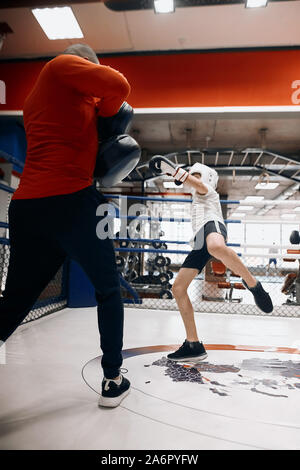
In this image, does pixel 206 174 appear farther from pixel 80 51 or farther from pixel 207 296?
pixel 207 296

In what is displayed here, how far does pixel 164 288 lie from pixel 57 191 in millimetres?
4160

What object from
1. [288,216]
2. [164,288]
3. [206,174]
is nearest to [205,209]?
[206,174]

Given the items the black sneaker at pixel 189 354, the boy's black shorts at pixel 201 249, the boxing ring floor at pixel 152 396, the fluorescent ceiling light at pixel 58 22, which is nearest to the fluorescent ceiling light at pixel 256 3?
the fluorescent ceiling light at pixel 58 22

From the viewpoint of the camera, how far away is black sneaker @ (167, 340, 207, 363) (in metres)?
1.78

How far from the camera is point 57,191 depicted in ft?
3.65

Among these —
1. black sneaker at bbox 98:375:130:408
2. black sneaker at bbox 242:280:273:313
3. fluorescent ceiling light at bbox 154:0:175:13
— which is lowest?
black sneaker at bbox 98:375:130:408

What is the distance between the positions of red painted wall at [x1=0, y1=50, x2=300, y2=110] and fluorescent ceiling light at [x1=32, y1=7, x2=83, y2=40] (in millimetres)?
575

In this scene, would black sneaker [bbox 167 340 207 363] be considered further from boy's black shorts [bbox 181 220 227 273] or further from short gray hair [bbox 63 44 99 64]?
short gray hair [bbox 63 44 99 64]

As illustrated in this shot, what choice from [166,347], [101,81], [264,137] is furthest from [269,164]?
[101,81]

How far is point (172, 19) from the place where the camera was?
363cm

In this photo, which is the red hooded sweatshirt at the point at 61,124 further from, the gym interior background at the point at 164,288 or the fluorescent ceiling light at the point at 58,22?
the fluorescent ceiling light at the point at 58,22

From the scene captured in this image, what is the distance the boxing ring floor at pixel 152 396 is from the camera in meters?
0.99

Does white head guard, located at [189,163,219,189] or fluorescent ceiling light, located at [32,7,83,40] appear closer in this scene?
white head guard, located at [189,163,219,189]

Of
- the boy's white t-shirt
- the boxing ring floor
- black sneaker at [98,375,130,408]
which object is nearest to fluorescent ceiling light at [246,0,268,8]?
the boy's white t-shirt
